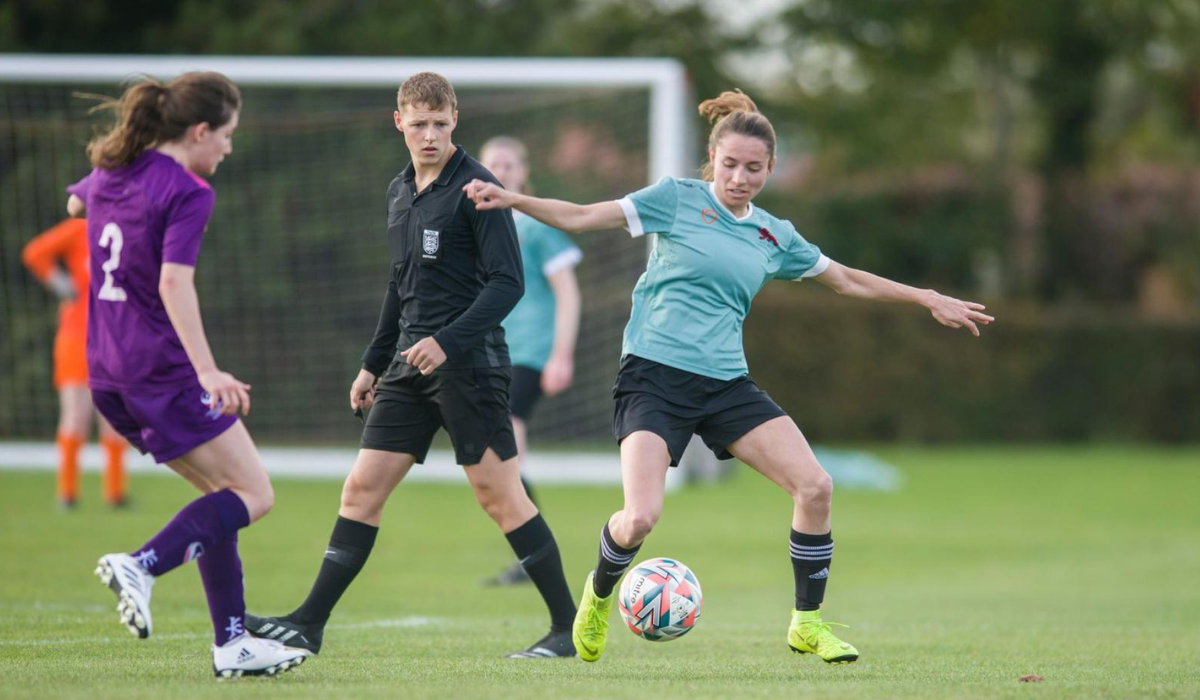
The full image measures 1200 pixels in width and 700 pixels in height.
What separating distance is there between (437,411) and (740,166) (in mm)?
1562

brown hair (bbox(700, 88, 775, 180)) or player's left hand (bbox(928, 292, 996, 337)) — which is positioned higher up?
brown hair (bbox(700, 88, 775, 180))

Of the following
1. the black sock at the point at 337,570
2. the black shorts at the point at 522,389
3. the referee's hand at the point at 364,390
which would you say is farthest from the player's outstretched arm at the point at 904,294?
the black shorts at the point at 522,389

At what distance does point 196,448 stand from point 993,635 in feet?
14.1

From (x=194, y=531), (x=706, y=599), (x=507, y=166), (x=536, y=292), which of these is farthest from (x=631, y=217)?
(x=706, y=599)

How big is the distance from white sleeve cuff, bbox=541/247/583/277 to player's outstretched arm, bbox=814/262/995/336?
2770 mm

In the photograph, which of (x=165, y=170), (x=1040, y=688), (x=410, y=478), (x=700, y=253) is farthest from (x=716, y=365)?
(x=410, y=478)

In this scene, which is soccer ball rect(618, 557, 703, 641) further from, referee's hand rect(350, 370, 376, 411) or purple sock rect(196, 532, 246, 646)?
purple sock rect(196, 532, 246, 646)

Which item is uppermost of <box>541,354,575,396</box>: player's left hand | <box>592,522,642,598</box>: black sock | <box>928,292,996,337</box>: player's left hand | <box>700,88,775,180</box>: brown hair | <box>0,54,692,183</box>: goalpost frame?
<box>0,54,692,183</box>: goalpost frame

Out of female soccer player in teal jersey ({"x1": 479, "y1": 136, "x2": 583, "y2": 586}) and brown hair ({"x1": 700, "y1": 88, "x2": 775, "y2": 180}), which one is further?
female soccer player in teal jersey ({"x1": 479, "y1": 136, "x2": 583, "y2": 586})

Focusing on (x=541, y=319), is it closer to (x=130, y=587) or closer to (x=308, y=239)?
(x=130, y=587)

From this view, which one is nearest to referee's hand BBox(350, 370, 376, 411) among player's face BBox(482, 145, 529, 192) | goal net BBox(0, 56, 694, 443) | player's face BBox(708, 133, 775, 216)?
player's face BBox(708, 133, 775, 216)

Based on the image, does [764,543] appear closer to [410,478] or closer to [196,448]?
[410,478]

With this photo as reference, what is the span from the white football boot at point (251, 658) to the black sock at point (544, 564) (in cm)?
118

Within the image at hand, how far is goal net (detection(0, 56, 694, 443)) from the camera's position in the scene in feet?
53.7
